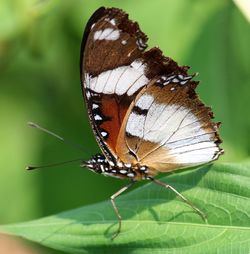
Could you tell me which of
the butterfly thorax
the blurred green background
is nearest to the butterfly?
the butterfly thorax

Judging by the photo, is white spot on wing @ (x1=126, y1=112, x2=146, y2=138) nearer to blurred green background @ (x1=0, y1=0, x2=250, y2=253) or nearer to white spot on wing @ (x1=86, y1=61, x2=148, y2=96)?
white spot on wing @ (x1=86, y1=61, x2=148, y2=96)

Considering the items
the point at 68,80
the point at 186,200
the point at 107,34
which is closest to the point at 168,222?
the point at 186,200

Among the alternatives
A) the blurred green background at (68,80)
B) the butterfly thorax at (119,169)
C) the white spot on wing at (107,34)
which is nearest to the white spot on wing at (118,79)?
the white spot on wing at (107,34)

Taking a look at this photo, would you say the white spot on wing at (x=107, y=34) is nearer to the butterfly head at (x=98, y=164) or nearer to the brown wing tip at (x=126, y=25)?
the brown wing tip at (x=126, y=25)

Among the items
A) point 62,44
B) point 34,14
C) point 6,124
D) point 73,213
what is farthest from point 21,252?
point 73,213

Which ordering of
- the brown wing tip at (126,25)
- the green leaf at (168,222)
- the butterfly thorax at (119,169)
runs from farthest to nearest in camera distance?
the butterfly thorax at (119,169), the brown wing tip at (126,25), the green leaf at (168,222)

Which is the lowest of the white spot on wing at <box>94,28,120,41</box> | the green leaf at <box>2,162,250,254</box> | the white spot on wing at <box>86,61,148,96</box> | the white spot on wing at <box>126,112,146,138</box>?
the green leaf at <box>2,162,250,254</box>

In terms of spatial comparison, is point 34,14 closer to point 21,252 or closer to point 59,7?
point 59,7
